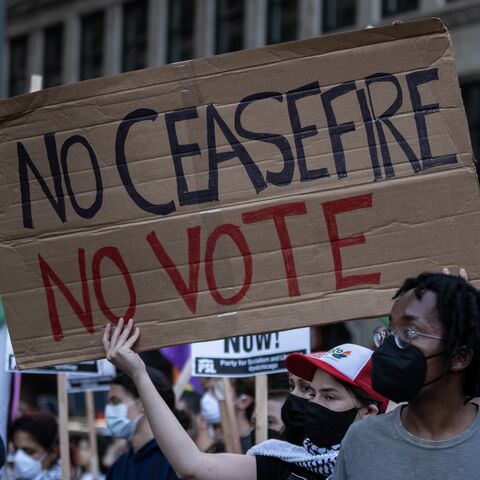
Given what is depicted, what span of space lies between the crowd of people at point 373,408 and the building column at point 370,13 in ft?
53.6

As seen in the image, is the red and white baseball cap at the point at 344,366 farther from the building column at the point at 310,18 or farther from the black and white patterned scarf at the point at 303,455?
the building column at the point at 310,18

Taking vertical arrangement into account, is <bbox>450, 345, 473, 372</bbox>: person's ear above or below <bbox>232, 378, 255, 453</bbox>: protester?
below

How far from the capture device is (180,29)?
24781 millimetres

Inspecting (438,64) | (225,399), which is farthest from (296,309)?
(225,399)

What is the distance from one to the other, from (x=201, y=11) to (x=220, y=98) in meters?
20.5

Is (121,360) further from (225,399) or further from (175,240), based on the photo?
(225,399)

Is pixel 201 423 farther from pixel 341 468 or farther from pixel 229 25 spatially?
pixel 229 25

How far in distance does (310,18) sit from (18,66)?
9.51m

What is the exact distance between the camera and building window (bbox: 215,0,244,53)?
23.5 metres

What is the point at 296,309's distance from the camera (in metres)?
3.97

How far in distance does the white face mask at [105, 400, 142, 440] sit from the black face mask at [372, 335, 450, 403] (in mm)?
3037

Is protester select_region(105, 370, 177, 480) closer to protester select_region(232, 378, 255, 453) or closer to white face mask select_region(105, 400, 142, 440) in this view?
white face mask select_region(105, 400, 142, 440)

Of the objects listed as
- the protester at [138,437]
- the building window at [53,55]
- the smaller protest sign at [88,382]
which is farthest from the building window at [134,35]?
the protester at [138,437]

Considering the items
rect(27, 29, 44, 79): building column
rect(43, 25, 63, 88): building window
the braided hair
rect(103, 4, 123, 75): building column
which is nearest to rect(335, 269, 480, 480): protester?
the braided hair
